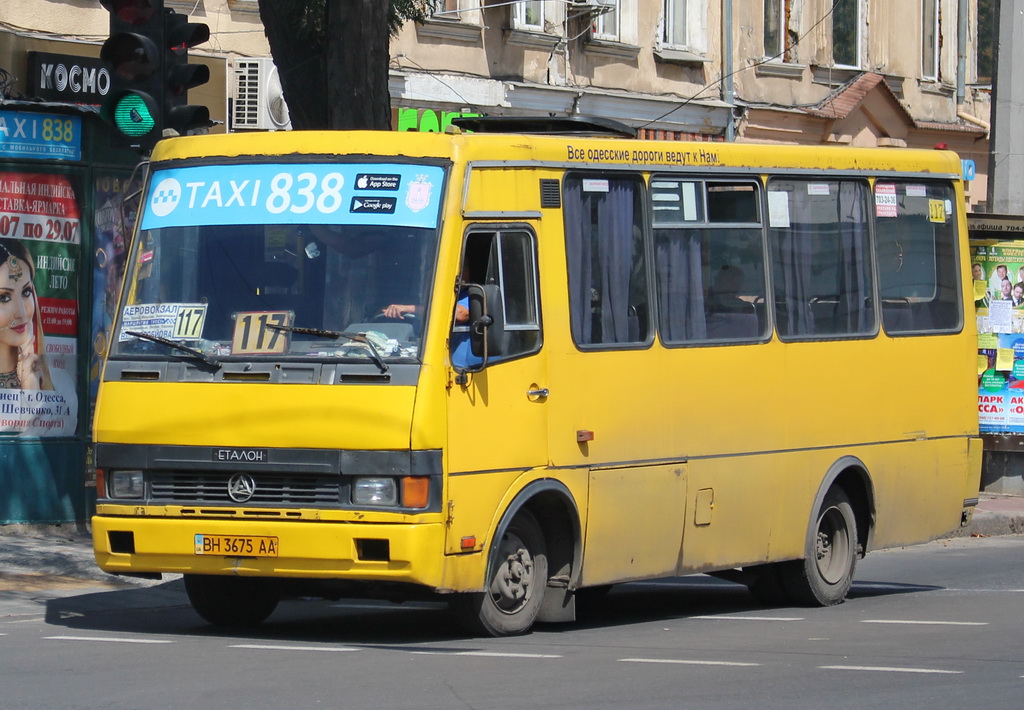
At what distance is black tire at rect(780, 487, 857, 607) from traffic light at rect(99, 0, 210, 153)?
4.87 meters

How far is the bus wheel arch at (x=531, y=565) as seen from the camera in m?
10.0

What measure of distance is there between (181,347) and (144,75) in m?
2.49

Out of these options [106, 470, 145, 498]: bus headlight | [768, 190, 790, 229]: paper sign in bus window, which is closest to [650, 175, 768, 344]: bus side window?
[768, 190, 790, 229]: paper sign in bus window

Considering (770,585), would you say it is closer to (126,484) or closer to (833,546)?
(833,546)

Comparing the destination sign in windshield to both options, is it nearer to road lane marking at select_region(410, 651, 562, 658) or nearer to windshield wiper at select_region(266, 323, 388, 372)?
windshield wiper at select_region(266, 323, 388, 372)

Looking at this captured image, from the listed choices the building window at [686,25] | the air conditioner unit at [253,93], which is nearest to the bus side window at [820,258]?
the air conditioner unit at [253,93]

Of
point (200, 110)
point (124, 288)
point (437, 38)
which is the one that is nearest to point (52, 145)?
point (200, 110)

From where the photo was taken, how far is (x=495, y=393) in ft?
33.0

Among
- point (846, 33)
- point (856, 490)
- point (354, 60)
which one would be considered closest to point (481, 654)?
point (856, 490)

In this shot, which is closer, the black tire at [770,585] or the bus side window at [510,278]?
the bus side window at [510,278]

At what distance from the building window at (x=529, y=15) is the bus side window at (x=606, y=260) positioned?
14.5 m

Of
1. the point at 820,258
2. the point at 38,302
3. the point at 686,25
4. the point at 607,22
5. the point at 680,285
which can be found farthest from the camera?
the point at 686,25

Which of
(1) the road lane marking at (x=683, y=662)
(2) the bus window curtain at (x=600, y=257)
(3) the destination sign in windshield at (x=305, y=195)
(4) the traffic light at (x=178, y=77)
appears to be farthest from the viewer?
(4) the traffic light at (x=178, y=77)

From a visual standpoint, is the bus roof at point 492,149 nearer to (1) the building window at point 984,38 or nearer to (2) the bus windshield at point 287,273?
(2) the bus windshield at point 287,273
